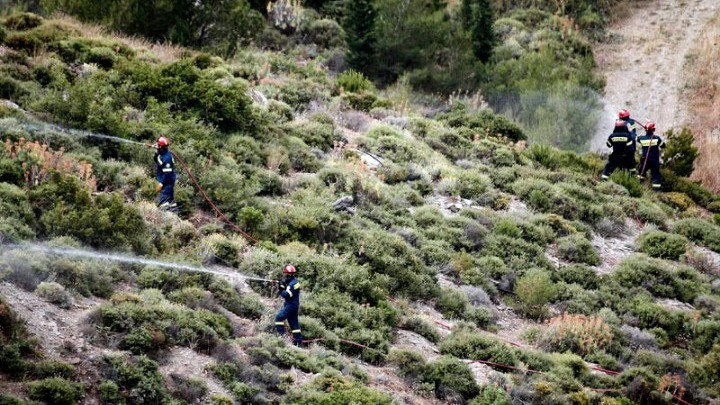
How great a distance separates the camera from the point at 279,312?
14.2m

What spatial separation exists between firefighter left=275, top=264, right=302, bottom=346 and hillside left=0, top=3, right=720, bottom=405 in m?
0.28

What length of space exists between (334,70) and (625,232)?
13.1 meters

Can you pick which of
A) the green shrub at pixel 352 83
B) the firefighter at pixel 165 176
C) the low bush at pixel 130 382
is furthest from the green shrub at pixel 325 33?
the low bush at pixel 130 382

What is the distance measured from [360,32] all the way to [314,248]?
51.1 ft

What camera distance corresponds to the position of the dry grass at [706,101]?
28.1 m

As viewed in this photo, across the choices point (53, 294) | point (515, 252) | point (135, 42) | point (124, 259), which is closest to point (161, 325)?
point (53, 294)

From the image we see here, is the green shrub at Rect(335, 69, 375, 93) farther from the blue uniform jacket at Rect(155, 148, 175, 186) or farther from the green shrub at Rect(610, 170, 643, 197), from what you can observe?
the blue uniform jacket at Rect(155, 148, 175, 186)

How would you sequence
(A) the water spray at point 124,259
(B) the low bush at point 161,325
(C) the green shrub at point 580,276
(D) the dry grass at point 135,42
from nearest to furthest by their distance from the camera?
(B) the low bush at point 161,325, (A) the water spray at point 124,259, (C) the green shrub at point 580,276, (D) the dry grass at point 135,42

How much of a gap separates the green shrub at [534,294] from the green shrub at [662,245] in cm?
412

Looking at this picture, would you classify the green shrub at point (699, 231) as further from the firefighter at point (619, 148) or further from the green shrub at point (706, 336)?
the green shrub at point (706, 336)

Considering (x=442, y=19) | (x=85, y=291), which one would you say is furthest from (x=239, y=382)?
(x=442, y=19)

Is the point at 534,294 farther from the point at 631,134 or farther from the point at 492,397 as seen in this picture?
the point at 631,134

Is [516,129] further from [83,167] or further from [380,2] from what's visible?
[83,167]

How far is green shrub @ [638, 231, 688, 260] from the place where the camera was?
2173cm
